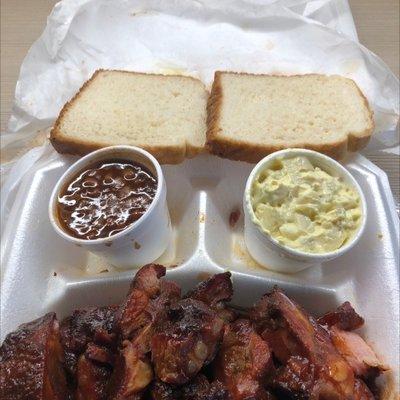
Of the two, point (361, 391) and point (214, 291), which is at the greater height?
point (214, 291)

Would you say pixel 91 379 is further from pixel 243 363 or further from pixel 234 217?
pixel 234 217

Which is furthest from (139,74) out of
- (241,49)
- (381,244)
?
(381,244)

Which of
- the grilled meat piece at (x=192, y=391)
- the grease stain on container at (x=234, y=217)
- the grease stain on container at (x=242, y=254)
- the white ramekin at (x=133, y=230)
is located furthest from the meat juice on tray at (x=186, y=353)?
the grease stain on container at (x=234, y=217)

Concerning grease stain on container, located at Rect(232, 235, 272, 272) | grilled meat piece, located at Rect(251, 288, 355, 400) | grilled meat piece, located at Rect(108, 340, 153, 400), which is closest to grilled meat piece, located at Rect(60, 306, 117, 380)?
grilled meat piece, located at Rect(108, 340, 153, 400)

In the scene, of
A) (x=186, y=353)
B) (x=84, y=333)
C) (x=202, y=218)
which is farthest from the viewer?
(x=202, y=218)

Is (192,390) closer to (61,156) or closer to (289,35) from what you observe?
(61,156)

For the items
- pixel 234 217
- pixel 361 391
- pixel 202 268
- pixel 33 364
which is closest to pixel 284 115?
pixel 234 217

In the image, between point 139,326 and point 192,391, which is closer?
point 192,391
